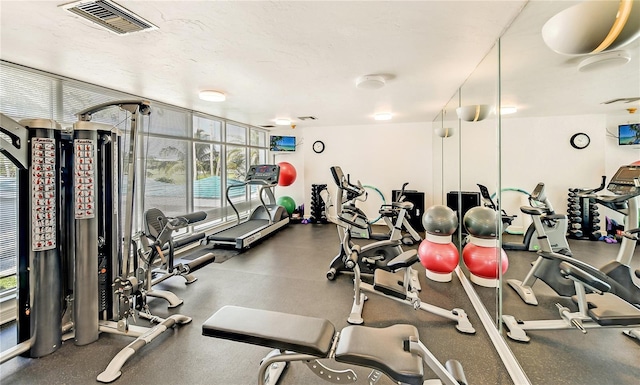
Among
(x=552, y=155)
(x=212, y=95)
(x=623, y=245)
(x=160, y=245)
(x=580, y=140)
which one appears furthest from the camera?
(x=212, y=95)

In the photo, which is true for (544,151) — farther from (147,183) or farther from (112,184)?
(147,183)

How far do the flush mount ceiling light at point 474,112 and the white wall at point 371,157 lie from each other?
8.77ft

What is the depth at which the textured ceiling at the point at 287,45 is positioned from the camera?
172cm

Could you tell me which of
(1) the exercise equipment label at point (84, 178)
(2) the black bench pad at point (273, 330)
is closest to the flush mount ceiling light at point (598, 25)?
(2) the black bench pad at point (273, 330)

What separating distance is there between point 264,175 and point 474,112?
12.5 feet

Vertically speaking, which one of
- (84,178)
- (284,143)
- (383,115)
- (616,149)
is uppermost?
(383,115)

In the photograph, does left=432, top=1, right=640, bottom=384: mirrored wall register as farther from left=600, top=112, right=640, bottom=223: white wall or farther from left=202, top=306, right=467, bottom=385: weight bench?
left=202, top=306, right=467, bottom=385: weight bench

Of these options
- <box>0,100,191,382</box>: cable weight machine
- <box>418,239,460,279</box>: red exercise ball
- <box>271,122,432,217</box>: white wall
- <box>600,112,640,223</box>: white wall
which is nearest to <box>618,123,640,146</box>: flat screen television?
<box>600,112,640,223</box>: white wall

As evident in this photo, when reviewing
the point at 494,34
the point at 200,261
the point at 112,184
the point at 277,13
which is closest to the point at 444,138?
the point at 494,34

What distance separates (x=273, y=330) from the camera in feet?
4.31

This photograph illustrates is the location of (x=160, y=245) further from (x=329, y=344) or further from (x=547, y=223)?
(x=547, y=223)

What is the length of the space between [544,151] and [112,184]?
3.81 meters

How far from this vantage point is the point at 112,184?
7.50ft

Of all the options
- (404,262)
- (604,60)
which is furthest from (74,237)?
(604,60)
